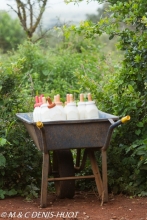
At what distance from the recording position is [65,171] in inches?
191

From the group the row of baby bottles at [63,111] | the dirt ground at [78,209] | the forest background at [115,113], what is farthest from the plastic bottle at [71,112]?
the dirt ground at [78,209]

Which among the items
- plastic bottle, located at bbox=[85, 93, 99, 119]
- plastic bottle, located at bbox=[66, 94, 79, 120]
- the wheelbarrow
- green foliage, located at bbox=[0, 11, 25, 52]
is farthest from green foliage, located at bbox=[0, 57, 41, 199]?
green foliage, located at bbox=[0, 11, 25, 52]

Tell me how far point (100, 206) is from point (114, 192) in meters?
0.56

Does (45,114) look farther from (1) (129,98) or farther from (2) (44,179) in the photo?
(1) (129,98)

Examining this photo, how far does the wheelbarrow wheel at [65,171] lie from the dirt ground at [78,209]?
0.25 ft

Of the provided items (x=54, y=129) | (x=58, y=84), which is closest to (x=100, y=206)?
(x=54, y=129)

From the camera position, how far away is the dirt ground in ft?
14.1

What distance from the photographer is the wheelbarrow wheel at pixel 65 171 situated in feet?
15.9

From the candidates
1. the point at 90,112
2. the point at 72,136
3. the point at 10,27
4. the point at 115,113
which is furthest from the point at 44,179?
the point at 10,27

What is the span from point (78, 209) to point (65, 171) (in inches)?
18.6

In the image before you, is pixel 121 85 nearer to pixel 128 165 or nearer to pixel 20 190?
pixel 128 165

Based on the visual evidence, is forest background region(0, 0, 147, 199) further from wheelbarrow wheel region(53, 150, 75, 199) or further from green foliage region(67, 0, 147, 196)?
wheelbarrow wheel region(53, 150, 75, 199)

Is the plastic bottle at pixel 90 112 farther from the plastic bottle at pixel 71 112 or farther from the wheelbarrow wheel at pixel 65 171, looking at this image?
the wheelbarrow wheel at pixel 65 171

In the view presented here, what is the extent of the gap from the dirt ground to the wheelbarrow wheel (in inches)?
3.0
